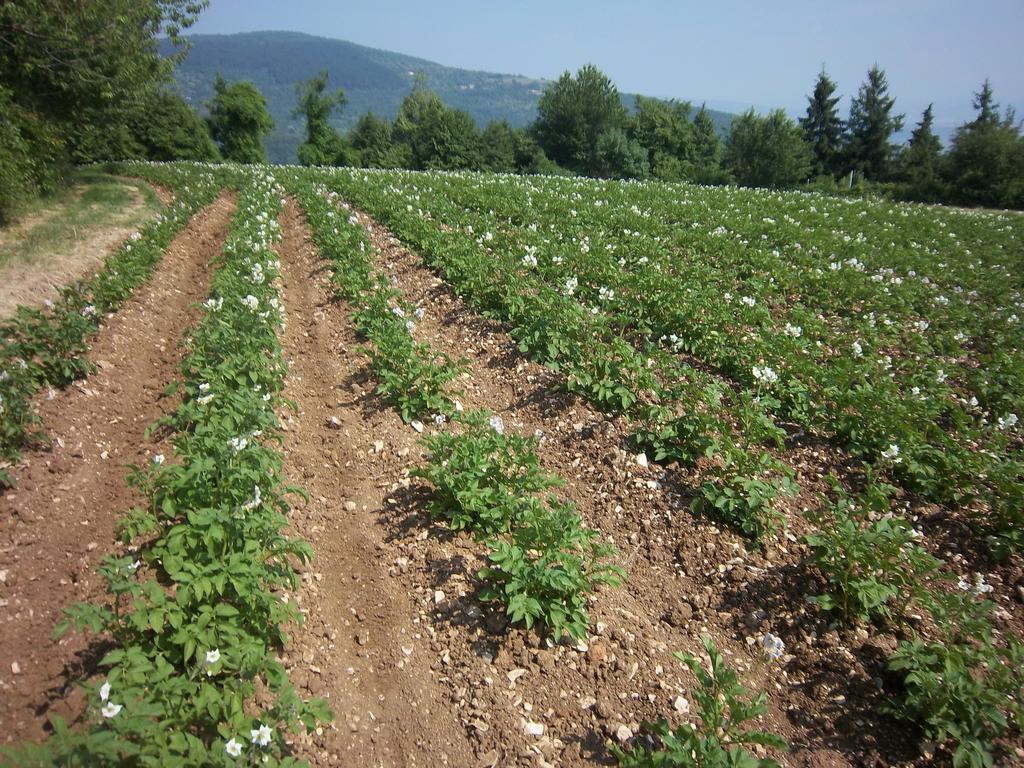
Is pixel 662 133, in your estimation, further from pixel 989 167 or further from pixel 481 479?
pixel 481 479

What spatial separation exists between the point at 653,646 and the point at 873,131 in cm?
6101

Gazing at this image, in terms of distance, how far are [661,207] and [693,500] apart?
50.4 feet

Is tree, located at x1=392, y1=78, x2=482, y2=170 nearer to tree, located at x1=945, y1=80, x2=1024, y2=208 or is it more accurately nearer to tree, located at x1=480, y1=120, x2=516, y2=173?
tree, located at x1=480, y1=120, x2=516, y2=173

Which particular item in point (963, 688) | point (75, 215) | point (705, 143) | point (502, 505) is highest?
point (705, 143)

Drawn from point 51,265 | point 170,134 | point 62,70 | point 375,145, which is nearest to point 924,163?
point 62,70

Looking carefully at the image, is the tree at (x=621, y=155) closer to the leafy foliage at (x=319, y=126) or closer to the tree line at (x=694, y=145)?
the tree line at (x=694, y=145)

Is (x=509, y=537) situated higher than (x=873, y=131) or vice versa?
(x=873, y=131)

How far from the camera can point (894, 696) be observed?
11.1 feet

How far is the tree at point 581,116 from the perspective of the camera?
2518 inches

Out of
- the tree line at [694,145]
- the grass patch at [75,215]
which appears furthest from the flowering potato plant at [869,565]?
the tree line at [694,145]

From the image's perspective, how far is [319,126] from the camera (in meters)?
71.6

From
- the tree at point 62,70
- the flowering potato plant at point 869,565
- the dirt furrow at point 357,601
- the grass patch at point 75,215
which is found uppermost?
the tree at point 62,70

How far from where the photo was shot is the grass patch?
12.1 meters

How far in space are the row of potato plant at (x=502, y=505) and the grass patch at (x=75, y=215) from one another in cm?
970
